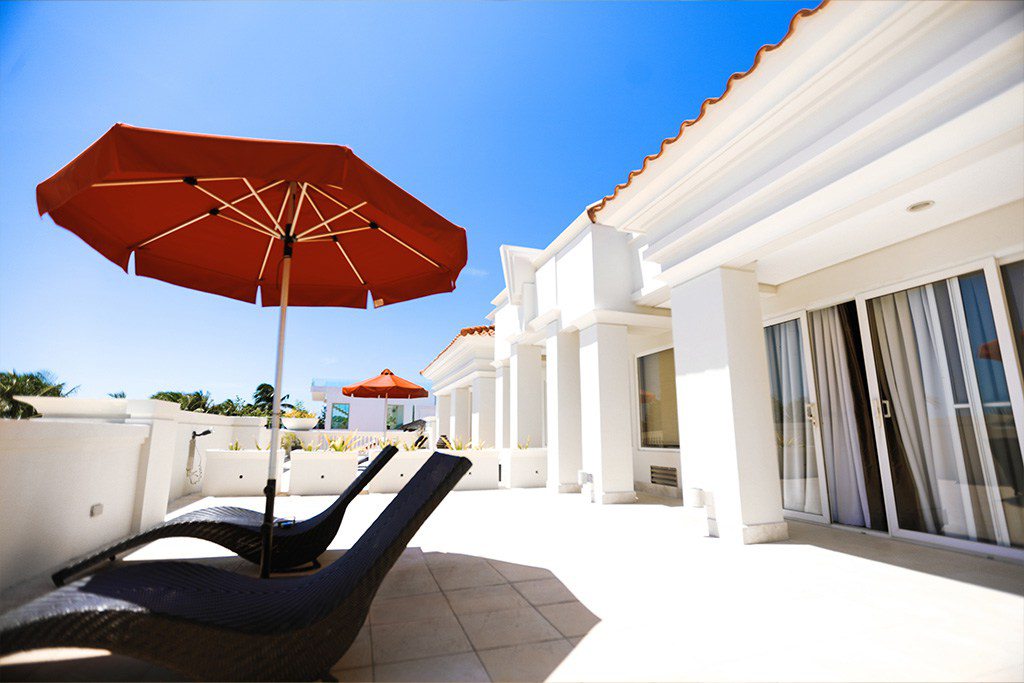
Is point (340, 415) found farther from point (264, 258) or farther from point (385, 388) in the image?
point (264, 258)

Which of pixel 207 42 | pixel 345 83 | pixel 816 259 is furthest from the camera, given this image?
pixel 345 83

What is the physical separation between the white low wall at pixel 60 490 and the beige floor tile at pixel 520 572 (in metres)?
3.72

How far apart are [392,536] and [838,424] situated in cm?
604

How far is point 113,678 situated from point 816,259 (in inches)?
277

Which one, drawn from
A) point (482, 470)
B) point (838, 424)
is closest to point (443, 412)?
point (482, 470)

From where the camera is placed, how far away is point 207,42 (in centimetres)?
782

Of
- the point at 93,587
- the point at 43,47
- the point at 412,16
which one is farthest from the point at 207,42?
the point at 93,587

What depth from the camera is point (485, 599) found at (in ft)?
11.1

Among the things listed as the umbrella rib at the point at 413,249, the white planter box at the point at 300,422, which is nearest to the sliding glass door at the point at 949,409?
the umbrella rib at the point at 413,249

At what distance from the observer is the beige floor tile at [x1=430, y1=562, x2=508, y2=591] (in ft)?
12.2

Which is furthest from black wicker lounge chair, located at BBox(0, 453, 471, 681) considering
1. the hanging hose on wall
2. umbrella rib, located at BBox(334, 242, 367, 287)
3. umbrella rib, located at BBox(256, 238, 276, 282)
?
the hanging hose on wall

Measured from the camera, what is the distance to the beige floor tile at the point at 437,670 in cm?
221

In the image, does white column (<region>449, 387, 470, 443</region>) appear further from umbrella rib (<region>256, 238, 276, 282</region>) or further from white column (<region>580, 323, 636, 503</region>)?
umbrella rib (<region>256, 238, 276, 282</region>)

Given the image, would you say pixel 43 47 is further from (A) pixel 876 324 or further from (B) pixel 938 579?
→ (B) pixel 938 579
